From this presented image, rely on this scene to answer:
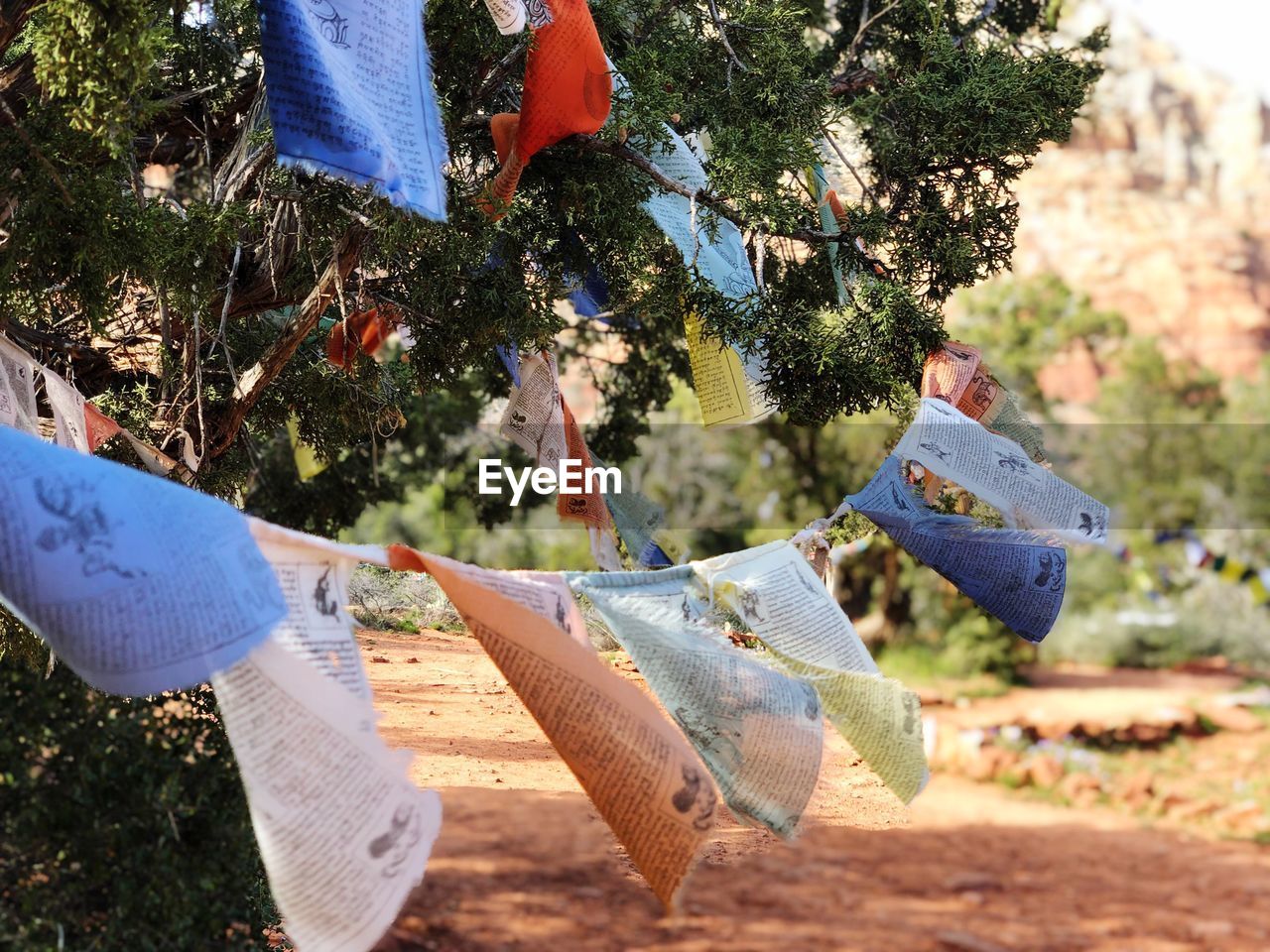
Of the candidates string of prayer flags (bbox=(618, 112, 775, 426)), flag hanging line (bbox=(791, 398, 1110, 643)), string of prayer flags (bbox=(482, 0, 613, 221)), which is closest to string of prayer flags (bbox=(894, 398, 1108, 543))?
flag hanging line (bbox=(791, 398, 1110, 643))

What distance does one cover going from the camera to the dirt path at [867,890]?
7.23m

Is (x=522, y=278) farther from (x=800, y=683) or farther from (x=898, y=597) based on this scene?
(x=898, y=597)

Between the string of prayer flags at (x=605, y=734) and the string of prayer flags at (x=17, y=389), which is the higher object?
the string of prayer flags at (x=17, y=389)

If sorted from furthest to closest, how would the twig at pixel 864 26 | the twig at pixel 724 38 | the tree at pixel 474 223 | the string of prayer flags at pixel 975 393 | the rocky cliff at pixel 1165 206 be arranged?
the rocky cliff at pixel 1165 206 < the twig at pixel 864 26 < the twig at pixel 724 38 < the string of prayer flags at pixel 975 393 < the tree at pixel 474 223

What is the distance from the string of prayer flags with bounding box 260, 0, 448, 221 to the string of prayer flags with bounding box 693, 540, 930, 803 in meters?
0.84

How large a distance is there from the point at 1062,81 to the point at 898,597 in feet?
34.2

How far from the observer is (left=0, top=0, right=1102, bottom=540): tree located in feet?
8.03

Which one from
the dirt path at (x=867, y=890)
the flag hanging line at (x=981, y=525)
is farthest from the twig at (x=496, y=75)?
the dirt path at (x=867, y=890)

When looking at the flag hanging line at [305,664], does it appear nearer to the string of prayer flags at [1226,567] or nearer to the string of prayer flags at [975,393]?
the string of prayer flags at [975,393]

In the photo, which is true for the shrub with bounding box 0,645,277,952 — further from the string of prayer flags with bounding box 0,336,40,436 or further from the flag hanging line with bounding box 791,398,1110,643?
the flag hanging line with bounding box 791,398,1110,643

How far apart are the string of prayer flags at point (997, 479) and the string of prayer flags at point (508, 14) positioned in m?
1.14

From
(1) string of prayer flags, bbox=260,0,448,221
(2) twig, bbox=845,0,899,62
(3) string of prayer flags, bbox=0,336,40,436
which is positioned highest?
(2) twig, bbox=845,0,899,62

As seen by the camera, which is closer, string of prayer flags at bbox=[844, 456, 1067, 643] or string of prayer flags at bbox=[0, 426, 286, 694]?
string of prayer flags at bbox=[0, 426, 286, 694]

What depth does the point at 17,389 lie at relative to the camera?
270 centimetres
